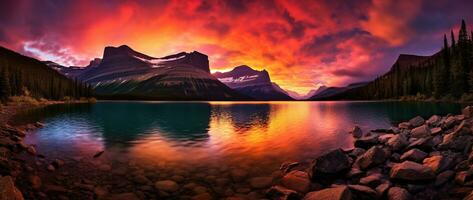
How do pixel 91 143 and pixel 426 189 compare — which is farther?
pixel 91 143

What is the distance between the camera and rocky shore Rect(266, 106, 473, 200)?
1198 cm

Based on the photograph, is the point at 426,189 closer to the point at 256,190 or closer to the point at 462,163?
the point at 462,163

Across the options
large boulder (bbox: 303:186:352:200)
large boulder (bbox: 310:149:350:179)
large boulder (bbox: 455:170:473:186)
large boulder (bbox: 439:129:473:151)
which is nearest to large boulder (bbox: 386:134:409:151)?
large boulder (bbox: 439:129:473:151)

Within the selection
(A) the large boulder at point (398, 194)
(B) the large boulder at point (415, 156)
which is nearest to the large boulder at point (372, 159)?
(B) the large boulder at point (415, 156)

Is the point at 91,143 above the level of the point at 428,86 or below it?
below

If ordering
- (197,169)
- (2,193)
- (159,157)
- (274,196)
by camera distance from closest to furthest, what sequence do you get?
1. (2,193)
2. (274,196)
3. (197,169)
4. (159,157)

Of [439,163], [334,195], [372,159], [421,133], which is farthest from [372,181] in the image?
[421,133]

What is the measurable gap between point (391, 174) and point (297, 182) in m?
4.69

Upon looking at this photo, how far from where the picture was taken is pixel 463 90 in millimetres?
107688

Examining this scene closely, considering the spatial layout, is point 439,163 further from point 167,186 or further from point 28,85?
point 28,85

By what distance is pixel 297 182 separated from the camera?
14.5 m

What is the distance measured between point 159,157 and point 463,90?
422ft

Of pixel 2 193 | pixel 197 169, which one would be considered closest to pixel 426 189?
pixel 197 169

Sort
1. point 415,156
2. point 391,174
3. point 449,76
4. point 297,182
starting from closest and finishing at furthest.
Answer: point 391,174 < point 297,182 < point 415,156 < point 449,76
